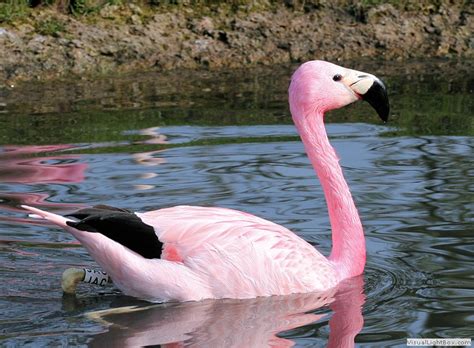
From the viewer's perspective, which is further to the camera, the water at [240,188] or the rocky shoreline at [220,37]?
the rocky shoreline at [220,37]

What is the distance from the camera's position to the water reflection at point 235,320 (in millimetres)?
5379

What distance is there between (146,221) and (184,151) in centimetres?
303

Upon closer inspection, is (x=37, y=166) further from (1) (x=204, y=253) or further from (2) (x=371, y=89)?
(2) (x=371, y=89)

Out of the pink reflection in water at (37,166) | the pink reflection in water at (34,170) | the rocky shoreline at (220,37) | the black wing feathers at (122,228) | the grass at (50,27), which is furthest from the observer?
the grass at (50,27)

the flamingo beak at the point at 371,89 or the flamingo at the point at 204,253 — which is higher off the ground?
the flamingo beak at the point at 371,89

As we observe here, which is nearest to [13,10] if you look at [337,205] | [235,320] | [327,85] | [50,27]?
[50,27]

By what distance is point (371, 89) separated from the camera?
640 centimetres

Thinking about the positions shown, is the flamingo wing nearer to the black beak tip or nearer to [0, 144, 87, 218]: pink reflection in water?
the black beak tip

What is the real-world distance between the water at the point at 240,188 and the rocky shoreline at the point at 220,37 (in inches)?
13.3

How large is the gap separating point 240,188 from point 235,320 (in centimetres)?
244

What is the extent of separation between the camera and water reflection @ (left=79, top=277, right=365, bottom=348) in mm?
5379

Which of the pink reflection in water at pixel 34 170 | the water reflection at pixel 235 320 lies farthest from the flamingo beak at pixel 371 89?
the pink reflection in water at pixel 34 170

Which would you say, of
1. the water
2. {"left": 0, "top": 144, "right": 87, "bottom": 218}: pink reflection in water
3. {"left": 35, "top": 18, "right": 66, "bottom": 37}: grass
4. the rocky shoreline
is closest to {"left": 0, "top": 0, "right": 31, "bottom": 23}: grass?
the rocky shoreline

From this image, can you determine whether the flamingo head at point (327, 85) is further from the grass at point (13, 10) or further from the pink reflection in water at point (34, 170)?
the grass at point (13, 10)
